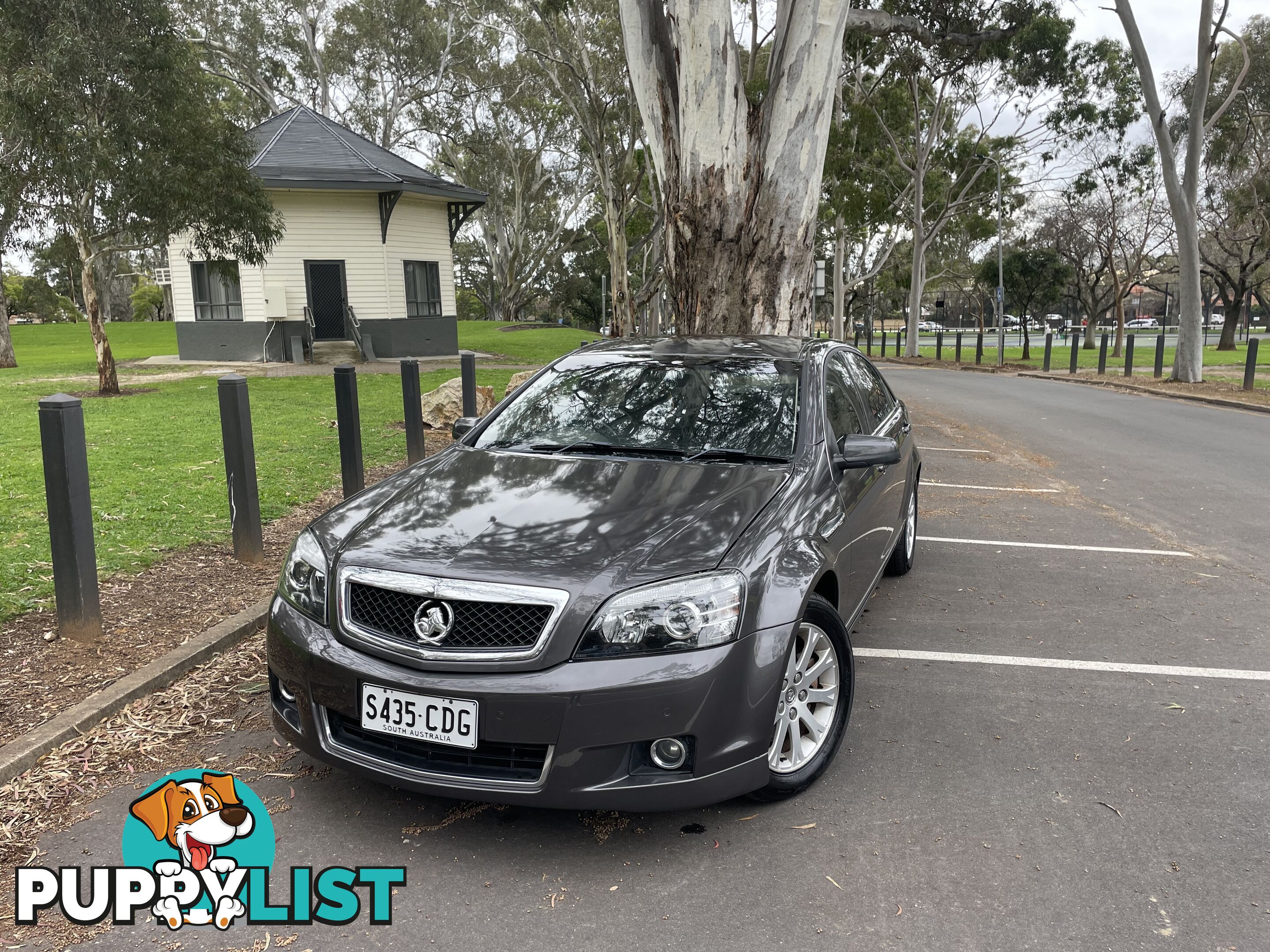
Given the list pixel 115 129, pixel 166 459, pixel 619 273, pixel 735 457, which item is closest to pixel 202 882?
pixel 735 457

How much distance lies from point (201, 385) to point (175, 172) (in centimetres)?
434

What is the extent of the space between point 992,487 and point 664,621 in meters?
7.10

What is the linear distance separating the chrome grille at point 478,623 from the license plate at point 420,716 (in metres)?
0.16

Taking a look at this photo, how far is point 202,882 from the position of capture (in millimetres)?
2885

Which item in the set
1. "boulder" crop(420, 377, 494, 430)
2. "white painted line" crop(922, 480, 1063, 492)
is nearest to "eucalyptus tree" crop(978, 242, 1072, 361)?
"boulder" crop(420, 377, 494, 430)

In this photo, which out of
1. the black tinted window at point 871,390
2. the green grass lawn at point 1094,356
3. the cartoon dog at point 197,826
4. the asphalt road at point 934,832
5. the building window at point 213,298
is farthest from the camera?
the green grass lawn at point 1094,356

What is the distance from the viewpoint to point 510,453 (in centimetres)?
412

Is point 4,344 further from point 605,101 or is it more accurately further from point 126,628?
point 126,628

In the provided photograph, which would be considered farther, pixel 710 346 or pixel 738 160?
pixel 738 160

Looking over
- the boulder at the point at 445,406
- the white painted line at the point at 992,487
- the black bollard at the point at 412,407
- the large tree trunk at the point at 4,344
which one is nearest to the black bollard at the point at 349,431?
the black bollard at the point at 412,407

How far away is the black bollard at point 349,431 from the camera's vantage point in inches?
269

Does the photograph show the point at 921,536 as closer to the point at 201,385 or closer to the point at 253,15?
the point at 201,385

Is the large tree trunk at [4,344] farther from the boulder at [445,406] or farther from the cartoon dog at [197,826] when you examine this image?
the cartoon dog at [197,826]

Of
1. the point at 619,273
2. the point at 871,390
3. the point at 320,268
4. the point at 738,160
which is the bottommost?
the point at 871,390
